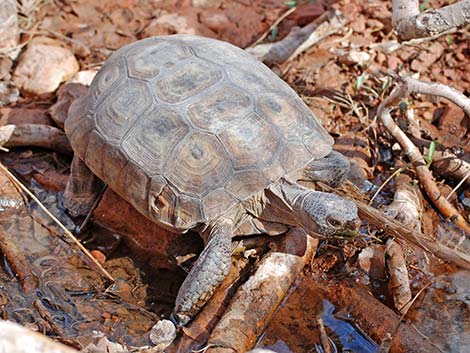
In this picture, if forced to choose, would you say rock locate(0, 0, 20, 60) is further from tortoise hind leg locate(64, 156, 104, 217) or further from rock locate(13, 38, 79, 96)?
tortoise hind leg locate(64, 156, 104, 217)

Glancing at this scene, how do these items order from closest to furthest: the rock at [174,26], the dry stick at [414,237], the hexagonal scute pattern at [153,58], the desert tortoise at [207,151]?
the dry stick at [414,237] < the desert tortoise at [207,151] < the hexagonal scute pattern at [153,58] < the rock at [174,26]

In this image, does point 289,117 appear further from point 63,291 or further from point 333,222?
point 63,291

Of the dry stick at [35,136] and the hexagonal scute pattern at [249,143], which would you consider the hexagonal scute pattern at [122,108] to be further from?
the dry stick at [35,136]

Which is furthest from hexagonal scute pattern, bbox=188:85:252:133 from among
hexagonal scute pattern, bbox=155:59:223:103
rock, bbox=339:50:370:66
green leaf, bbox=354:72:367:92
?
rock, bbox=339:50:370:66

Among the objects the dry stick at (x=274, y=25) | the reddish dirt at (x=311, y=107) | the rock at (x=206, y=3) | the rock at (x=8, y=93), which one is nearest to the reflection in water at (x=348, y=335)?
the reddish dirt at (x=311, y=107)

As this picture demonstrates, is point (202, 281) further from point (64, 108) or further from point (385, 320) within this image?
point (64, 108)

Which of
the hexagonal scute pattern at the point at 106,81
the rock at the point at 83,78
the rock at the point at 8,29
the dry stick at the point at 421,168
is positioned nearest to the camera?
the hexagonal scute pattern at the point at 106,81
